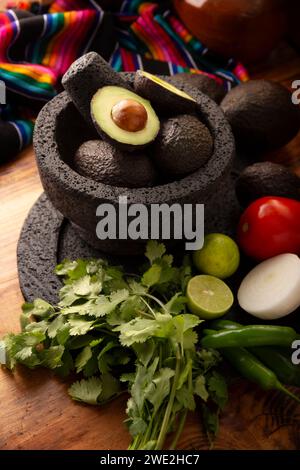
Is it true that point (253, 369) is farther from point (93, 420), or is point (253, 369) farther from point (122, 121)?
point (122, 121)

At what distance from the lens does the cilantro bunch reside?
1.09 meters

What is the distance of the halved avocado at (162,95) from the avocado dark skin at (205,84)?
0.35 meters

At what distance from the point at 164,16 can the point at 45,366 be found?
4.18 feet

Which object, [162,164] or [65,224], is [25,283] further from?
[162,164]

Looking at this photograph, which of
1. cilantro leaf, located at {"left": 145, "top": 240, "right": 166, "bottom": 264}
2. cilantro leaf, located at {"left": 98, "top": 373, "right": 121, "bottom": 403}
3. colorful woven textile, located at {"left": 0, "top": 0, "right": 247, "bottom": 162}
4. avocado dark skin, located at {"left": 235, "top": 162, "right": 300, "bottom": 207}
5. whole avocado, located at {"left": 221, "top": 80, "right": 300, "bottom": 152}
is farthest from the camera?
colorful woven textile, located at {"left": 0, "top": 0, "right": 247, "bottom": 162}

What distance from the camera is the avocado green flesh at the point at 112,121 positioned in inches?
47.4

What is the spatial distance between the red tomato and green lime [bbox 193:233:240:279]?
5 centimetres

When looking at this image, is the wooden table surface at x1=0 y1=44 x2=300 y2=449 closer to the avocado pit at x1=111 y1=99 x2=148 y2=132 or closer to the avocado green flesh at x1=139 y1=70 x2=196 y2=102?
the avocado pit at x1=111 y1=99 x2=148 y2=132

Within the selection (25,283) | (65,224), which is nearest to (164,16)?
(65,224)

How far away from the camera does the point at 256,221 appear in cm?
137

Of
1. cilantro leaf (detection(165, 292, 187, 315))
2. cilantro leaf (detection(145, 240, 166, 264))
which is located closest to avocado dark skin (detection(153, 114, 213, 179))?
cilantro leaf (detection(145, 240, 166, 264))

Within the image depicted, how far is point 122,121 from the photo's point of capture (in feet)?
3.92

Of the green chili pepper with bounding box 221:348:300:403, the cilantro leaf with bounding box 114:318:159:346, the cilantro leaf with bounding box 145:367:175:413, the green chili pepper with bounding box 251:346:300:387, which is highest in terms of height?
the cilantro leaf with bounding box 114:318:159:346

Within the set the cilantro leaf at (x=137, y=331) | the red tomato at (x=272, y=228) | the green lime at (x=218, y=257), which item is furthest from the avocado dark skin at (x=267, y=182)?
the cilantro leaf at (x=137, y=331)
